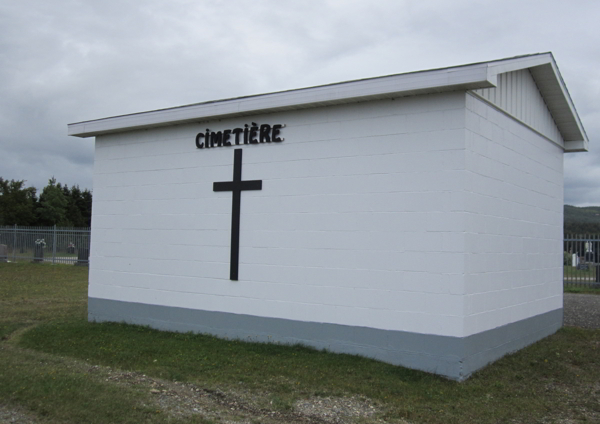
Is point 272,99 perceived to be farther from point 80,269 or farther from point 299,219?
point 80,269

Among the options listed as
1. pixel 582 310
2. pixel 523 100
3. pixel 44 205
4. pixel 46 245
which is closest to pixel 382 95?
pixel 523 100

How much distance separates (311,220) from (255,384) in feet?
9.03

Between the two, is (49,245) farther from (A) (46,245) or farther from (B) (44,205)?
(B) (44,205)

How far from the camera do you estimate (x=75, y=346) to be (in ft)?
30.2

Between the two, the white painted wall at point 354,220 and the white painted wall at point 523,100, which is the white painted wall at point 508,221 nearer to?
the white painted wall at point 354,220

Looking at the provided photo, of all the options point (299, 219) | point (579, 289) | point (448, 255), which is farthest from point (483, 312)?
point (579, 289)

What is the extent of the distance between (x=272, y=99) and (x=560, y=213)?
21.9 feet

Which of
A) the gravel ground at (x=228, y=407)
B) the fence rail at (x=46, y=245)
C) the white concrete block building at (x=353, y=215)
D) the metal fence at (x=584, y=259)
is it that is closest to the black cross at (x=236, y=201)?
the white concrete block building at (x=353, y=215)

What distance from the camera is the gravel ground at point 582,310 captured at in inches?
507

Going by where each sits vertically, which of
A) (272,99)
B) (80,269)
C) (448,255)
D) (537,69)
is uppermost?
(537,69)

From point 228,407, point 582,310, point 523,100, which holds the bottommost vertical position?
point 228,407

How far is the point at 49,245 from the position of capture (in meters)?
30.2

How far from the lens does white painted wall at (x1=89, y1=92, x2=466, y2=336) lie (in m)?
7.86

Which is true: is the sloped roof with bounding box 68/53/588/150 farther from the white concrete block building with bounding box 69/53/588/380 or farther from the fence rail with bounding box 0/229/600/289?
the fence rail with bounding box 0/229/600/289
